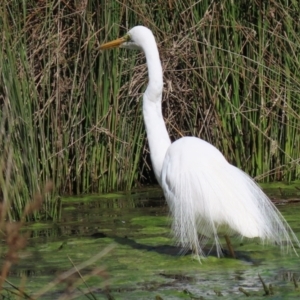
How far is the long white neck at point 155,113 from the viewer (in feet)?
13.8

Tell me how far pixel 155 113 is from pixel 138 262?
32.9 inches

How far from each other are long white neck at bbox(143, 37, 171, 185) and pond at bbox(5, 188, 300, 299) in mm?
471

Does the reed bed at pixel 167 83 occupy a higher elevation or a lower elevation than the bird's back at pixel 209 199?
higher

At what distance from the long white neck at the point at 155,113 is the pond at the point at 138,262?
471 millimetres

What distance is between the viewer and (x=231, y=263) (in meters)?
3.79

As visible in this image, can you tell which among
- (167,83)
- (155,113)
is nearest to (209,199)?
(155,113)

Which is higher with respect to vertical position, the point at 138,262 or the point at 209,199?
the point at 209,199

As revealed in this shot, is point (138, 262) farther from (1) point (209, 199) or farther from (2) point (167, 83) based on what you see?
(2) point (167, 83)

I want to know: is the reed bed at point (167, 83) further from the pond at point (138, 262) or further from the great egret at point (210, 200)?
the great egret at point (210, 200)

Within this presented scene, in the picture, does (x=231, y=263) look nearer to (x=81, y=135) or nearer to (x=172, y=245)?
(x=172, y=245)

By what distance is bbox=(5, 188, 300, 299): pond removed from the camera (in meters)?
3.29

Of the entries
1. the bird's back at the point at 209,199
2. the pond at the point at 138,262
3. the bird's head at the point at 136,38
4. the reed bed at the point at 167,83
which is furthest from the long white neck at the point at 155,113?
the reed bed at the point at 167,83

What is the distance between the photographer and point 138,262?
3875 millimetres

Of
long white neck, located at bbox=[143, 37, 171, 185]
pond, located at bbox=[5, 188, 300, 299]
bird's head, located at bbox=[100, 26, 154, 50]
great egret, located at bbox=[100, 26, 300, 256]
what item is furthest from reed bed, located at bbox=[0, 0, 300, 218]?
great egret, located at bbox=[100, 26, 300, 256]
